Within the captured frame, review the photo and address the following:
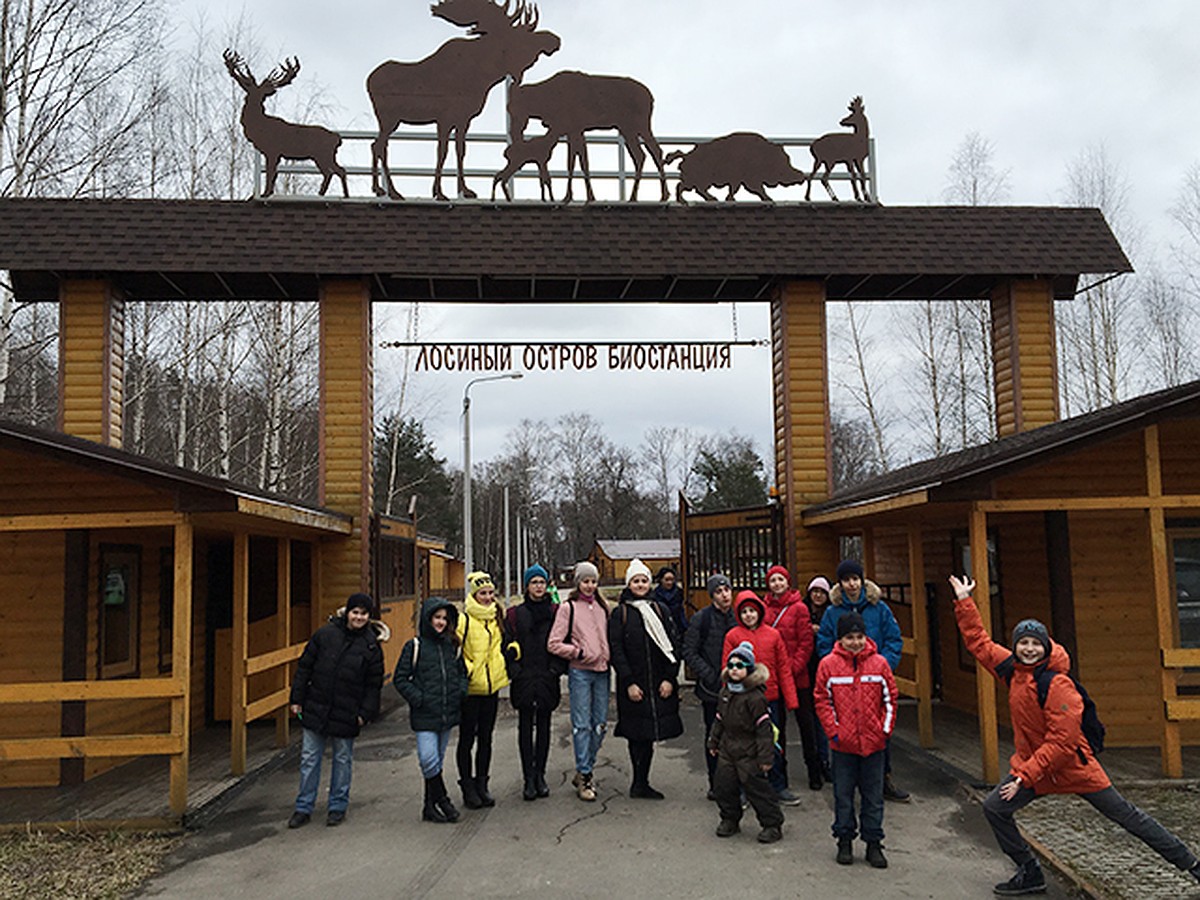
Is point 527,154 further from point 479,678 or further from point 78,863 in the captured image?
point 78,863

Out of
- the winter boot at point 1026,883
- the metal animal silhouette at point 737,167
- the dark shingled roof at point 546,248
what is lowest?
the winter boot at point 1026,883

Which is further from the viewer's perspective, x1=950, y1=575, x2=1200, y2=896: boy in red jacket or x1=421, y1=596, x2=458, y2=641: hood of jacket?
x1=421, y1=596, x2=458, y2=641: hood of jacket

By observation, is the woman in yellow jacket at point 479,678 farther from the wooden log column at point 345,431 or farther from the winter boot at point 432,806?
the wooden log column at point 345,431

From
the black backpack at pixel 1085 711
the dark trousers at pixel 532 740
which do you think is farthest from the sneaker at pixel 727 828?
the black backpack at pixel 1085 711

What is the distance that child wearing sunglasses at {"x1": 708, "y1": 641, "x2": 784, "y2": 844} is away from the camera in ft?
20.7

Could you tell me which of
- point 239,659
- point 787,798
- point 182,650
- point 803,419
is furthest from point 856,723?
point 803,419

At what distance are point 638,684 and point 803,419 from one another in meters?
6.34

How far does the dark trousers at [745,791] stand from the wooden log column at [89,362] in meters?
8.88

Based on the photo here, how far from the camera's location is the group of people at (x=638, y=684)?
5938 mm

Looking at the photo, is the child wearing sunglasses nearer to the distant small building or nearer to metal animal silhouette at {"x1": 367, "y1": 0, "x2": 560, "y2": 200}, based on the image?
metal animal silhouette at {"x1": 367, "y1": 0, "x2": 560, "y2": 200}

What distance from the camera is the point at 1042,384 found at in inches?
499

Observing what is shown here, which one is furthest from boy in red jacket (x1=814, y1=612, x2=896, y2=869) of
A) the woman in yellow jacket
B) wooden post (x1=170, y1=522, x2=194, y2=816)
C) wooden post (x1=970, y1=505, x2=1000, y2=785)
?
wooden post (x1=170, y1=522, x2=194, y2=816)

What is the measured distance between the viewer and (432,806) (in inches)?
282

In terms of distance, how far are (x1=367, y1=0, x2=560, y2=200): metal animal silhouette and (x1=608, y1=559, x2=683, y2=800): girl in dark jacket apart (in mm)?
7614
